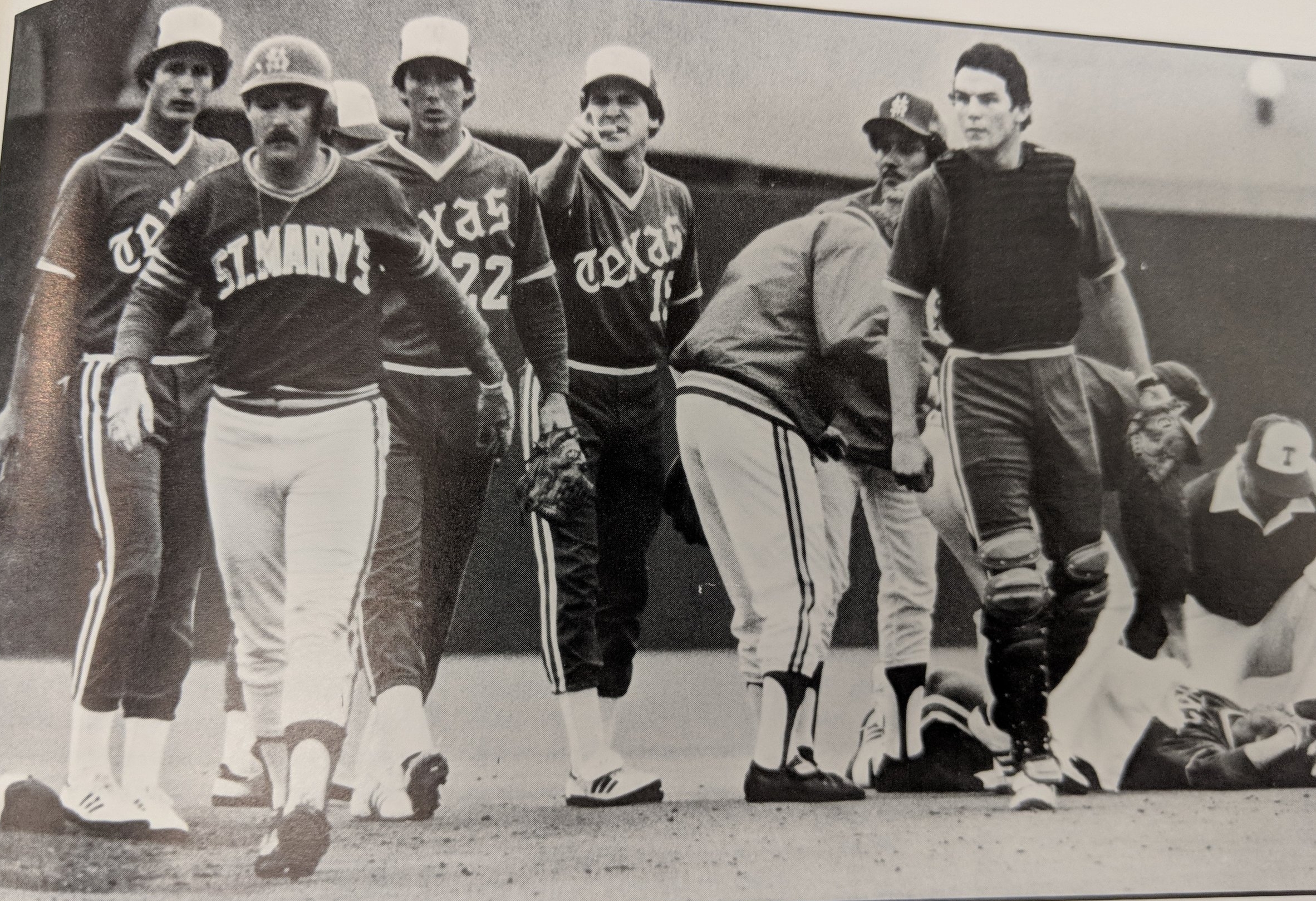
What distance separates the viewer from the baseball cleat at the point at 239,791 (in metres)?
2.14

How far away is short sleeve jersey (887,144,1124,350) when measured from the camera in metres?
2.43

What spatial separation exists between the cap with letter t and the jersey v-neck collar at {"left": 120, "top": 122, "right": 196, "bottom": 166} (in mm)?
2636

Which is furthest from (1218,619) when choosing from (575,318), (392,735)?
(392,735)

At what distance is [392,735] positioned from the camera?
7.18 feet

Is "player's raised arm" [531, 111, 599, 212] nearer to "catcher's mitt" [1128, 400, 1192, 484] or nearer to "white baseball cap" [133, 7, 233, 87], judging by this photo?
"white baseball cap" [133, 7, 233, 87]

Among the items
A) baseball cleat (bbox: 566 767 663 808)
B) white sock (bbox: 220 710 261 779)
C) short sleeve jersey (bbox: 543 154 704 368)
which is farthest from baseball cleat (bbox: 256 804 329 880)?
short sleeve jersey (bbox: 543 154 704 368)

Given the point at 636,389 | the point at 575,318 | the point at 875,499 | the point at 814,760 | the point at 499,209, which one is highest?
the point at 499,209

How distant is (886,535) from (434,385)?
3.58ft

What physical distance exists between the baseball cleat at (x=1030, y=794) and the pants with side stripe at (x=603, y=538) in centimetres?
93

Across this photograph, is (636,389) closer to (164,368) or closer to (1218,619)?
(164,368)

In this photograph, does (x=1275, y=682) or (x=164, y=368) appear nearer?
(x=164, y=368)

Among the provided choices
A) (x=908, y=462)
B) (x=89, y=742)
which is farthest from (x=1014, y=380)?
(x=89, y=742)

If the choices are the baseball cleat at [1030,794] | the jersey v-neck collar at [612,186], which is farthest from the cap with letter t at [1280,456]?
the jersey v-neck collar at [612,186]

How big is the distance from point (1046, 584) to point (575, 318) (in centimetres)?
127
